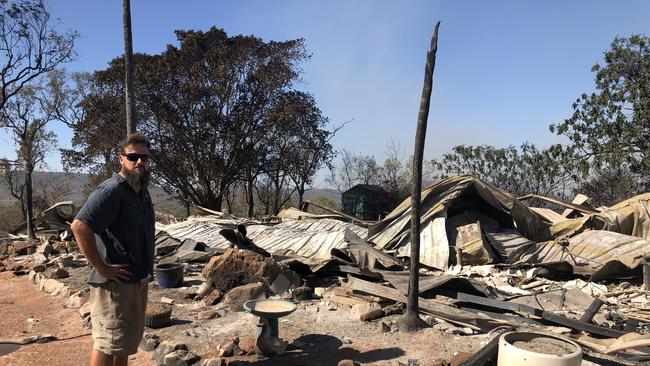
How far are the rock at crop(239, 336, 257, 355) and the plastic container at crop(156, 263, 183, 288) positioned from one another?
277 centimetres

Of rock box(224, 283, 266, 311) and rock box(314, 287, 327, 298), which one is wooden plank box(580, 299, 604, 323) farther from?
rock box(224, 283, 266, 311)

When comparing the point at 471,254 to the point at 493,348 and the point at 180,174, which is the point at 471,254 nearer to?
the point at 493,348

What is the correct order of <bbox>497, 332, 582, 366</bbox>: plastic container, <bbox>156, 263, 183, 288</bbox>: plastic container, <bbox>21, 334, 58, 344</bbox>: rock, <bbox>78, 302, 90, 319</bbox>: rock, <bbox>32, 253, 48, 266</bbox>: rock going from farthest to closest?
<bbox>32, 253, 48, 266</bbox>: rock
<bbox>156, 263, 183, 288</bbox>: plastic container
<bbox>78, 302, 90, 319</bbox>: rock
<bbox>21, 334, 58, 344</bbox>: rock
<bbox>497, 332, 582, 366</bbox>: plastic container

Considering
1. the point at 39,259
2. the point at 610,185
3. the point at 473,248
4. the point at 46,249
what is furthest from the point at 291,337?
the point at 610,185

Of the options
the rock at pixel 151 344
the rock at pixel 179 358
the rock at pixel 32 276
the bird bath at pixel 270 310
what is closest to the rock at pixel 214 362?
the rock at pixel 179 358

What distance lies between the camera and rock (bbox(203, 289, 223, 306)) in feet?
20.2

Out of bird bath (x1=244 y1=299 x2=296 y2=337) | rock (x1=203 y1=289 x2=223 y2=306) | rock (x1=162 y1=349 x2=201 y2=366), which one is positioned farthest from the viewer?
rock (x1=203 y1=289 x2=223 y2=306)

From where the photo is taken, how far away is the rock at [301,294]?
621cm

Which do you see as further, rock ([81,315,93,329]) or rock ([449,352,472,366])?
rock ([81,315,93,329])

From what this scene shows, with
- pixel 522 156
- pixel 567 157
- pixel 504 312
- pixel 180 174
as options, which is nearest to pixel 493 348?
pixel 504 312

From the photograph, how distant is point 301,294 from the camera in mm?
6207

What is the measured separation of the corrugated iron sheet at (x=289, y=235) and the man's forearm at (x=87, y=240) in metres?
5.02

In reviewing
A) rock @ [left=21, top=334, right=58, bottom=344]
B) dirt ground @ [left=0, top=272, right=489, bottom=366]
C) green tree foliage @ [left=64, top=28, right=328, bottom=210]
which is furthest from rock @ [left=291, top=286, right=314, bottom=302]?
green tree foliage @ [left=64, top=28, right=328, bottom=210]

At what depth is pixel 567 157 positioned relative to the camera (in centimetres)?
1695
